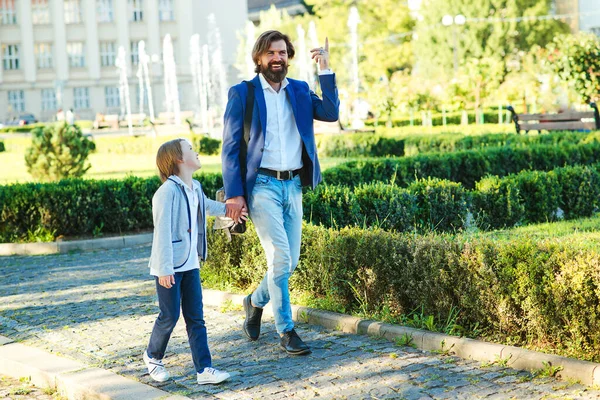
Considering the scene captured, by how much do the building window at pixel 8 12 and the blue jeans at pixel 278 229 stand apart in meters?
66.7

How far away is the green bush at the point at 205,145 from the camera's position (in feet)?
82.3

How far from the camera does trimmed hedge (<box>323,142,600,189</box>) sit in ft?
39.7

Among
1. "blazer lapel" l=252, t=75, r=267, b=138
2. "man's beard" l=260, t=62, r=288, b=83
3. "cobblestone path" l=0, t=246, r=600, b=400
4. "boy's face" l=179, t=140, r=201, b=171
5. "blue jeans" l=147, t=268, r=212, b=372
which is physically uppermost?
"man's beard" l=260, t=62, r=288, b=83

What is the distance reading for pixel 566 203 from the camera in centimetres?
1097

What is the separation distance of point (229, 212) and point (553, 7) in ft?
193

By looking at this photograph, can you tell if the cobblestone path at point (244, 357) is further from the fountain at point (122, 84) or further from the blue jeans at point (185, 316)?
the fountain at point (122, 84)

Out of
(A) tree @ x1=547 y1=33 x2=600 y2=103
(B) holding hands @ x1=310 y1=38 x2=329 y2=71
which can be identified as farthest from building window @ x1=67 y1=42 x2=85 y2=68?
(B) holding hands @ x1=310 y1=38 x2=329 y2=71

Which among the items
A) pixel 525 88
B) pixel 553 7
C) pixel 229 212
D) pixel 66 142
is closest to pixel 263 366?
pixel 229 212

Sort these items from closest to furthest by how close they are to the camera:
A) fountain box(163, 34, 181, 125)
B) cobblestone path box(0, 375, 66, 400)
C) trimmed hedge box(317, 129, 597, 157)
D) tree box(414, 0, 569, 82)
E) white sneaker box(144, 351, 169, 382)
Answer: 1. white sneaker box(144, 351, 169, 382)
2. cobblestone path box(0, 375, 66, 400)
3. trimmed hedge box(317, 129, 597, 157)
4. tree box(414, 0, 569, 82)
5. fountain box(163, 34, 181, 125)

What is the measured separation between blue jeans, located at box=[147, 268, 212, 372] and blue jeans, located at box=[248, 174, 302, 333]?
21.4 inches


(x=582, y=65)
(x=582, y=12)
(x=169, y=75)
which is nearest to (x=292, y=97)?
(x=582, y=65)

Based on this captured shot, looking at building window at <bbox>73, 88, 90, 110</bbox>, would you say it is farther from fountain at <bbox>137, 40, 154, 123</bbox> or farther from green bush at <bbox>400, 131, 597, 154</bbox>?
green bush at <bbox>400, 131, 597, 154</bbox>

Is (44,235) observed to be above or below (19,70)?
below

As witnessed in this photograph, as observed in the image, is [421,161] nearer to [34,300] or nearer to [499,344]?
[34,300]
